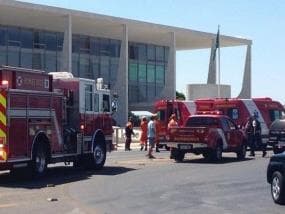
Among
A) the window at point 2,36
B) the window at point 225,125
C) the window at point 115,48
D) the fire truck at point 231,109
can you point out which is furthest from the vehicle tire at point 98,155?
the window at point 115,48

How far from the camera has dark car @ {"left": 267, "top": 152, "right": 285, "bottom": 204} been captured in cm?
1310

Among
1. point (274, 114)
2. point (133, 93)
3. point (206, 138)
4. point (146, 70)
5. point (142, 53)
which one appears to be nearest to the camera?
point (206, 138)

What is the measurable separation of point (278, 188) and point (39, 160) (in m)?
7.67

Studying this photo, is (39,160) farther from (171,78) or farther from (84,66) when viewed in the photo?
(171,78)

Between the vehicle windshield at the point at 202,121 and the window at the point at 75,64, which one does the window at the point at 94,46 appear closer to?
the window at the point at 75,64

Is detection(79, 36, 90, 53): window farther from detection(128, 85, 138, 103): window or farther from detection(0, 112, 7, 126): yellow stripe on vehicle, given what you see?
detection(0, 112, 7, 126): yellow stripe on vehicle

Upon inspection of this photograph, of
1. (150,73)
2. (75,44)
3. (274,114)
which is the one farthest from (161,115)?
(150,73)

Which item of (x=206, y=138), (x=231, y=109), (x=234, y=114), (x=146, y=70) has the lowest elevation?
(x=206, y=138)

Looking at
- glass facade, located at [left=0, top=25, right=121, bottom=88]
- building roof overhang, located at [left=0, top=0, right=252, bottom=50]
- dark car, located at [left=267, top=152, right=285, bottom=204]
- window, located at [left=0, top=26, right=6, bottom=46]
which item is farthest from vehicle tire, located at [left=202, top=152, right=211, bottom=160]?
window, located at [left=0, top=26, right=6, bottom=46]

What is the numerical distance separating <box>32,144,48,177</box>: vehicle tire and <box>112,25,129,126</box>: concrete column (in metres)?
45.4

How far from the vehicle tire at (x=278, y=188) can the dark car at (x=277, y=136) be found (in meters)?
17.2

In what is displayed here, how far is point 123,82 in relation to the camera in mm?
66875

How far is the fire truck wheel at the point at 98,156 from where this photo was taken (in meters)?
22.3

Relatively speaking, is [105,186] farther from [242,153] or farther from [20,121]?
[242,153]
